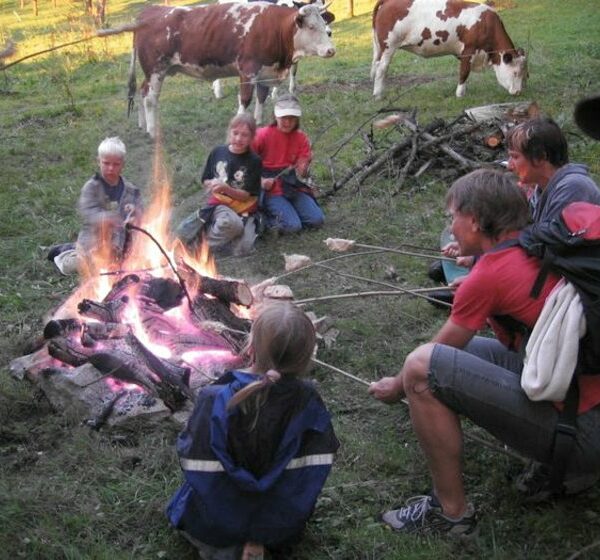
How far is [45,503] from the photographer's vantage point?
3062 mm

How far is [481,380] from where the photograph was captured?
104 inches

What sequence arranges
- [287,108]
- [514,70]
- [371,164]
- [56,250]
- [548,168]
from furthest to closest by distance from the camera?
Result: [514,70] → [371,164] → [287,108] → [56,250] → [548,168]

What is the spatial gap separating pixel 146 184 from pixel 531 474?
6.02m

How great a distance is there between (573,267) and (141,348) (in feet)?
7.41

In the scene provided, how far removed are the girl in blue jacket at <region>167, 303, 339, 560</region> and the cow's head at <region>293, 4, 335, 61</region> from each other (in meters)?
8.35

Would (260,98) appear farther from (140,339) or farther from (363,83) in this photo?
(140,339)

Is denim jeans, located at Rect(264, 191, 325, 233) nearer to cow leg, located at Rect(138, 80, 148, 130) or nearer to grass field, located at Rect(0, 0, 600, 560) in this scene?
grass field, located at Rect(0, 0, 600, 560)

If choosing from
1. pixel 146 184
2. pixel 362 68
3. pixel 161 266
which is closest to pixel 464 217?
pixel 161 266

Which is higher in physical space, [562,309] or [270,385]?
[562,309]

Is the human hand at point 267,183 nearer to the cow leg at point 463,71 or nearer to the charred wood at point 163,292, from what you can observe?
the charred wood at point 163,292

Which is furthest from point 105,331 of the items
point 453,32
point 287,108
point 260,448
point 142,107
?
point 453,32

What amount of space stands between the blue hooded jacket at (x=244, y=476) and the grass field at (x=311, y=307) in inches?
10.2

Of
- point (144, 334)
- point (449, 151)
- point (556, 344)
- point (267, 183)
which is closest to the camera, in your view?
point (556, 344)

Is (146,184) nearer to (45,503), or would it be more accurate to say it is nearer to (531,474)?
(45,503)
